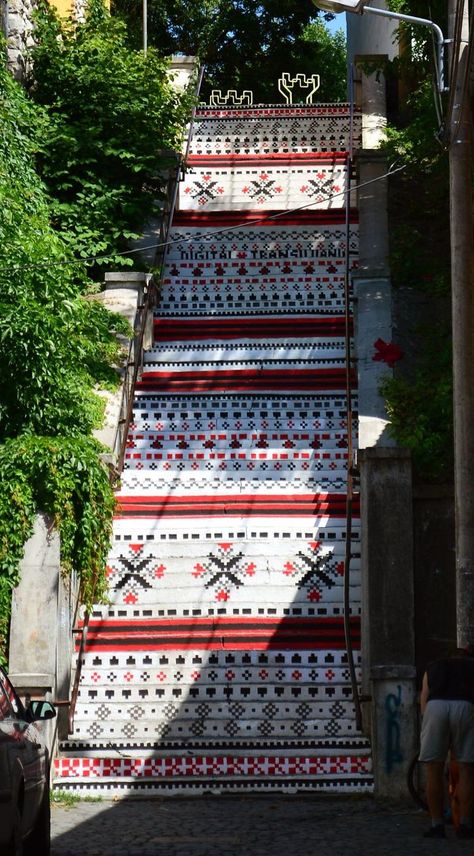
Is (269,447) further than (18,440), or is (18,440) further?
(269,447)

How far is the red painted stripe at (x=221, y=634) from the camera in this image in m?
12.1

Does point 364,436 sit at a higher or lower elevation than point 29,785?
higher

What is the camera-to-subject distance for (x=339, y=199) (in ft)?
65.9

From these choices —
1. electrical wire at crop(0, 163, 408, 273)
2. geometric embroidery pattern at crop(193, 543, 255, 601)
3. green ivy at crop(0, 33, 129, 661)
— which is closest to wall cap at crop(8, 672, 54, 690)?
green ivy at crop(0, 33, 129, 661)

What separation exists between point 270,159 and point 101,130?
373cm

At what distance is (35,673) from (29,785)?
3.82m

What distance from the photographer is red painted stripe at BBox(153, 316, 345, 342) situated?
16750mm

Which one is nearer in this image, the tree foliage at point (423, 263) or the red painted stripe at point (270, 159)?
the tree foliage at point (423, 263)

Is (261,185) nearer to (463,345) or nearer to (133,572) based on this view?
(133,572)

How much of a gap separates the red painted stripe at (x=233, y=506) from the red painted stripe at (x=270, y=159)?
8.84m

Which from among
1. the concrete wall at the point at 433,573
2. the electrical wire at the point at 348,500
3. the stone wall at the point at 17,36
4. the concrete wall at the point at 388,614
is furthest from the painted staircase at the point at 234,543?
the stone wall at the point at 17,36

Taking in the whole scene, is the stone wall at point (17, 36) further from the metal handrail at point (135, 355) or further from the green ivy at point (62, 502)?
the green ivy at point (62, 502)

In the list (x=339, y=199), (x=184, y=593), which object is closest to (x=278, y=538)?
(x=184, y=593)

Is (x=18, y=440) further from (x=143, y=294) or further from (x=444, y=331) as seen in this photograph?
(x=444, y=331)
